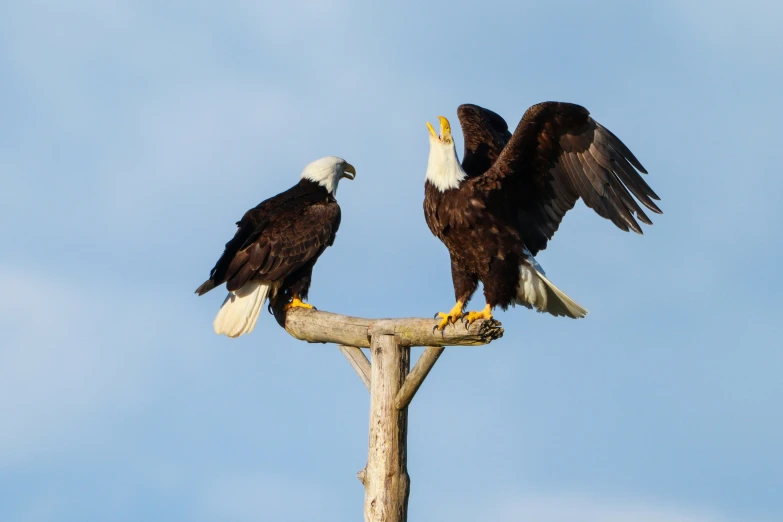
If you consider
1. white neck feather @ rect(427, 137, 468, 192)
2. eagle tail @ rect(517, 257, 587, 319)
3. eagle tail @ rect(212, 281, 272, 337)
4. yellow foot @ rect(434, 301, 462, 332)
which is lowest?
yellow foot @ rect(434, 301, 462, 332)

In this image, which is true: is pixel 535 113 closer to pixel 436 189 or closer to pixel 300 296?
pixel 436 189

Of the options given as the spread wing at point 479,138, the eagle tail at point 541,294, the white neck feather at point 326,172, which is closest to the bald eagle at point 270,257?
the white neck feather at point 326,172

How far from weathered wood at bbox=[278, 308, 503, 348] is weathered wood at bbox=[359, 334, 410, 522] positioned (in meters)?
0.07

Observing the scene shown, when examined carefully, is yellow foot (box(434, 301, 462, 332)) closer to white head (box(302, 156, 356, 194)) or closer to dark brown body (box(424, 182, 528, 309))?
dark brown body (box(424, 182, 528, 309))

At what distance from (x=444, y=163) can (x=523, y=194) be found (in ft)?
1.75

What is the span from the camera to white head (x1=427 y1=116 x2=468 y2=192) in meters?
6.11

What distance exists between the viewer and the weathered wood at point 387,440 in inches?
224

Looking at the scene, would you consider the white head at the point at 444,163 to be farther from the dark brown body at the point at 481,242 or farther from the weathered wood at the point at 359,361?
the weathered wood at the point at 359,361

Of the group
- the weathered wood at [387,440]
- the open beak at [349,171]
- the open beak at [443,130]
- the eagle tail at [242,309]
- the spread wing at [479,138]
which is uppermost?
the open beak at [349,171]

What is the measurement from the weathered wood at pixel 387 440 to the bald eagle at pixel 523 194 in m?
0.36

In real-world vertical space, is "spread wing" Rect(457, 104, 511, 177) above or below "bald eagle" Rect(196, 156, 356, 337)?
above

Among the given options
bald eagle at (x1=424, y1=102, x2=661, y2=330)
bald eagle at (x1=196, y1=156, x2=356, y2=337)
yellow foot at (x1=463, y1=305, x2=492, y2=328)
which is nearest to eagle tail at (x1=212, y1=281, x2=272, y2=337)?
bald eagle at (x1=196, y1=156, x2=356, y2=337)

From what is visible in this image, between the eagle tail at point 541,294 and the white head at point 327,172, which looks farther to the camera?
the white head at point 327,172

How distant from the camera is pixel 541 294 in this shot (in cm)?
609
